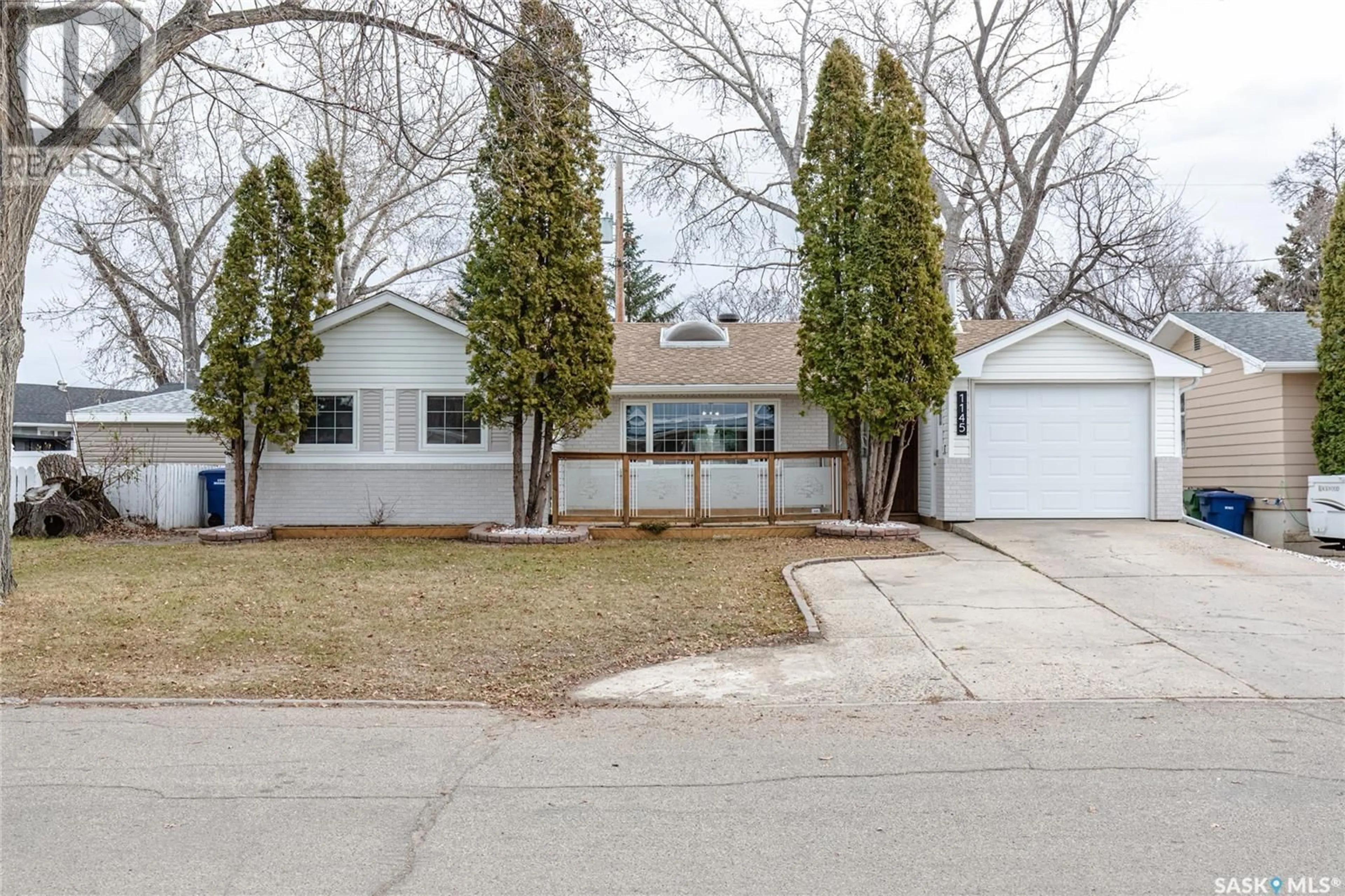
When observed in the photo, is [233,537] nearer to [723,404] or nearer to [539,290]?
[539,290]

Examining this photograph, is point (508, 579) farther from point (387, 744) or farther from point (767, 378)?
point (767, 378)

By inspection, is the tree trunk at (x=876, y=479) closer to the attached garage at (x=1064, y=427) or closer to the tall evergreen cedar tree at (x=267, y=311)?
the attached garage at (x=1064, y=427)

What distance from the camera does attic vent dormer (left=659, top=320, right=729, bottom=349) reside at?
61.5ft

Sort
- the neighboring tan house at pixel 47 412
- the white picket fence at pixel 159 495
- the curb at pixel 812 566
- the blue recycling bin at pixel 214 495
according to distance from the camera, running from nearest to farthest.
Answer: the curb at pixel 812 566, the white picket fence at pixel 159 495, the blue recycling bin at pixel 214 495, the neighboring tan house at pixel 47 412

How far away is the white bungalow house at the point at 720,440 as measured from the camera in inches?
576

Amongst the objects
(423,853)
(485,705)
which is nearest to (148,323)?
(485,705)

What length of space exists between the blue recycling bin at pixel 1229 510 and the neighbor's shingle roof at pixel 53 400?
34166 mm

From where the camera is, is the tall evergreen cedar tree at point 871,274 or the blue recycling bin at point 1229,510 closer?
the tall evergreen cedar tree at point 871,274

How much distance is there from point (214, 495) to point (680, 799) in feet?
55.7

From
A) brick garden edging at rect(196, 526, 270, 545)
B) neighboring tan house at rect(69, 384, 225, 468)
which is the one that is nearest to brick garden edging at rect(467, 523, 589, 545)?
brick garden edging at rect(196, 526, 270, 545)

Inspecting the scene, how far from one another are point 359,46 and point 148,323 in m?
27.7

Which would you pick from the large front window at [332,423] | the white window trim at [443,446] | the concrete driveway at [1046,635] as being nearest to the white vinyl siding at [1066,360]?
the concrete driveway at [1046,635]

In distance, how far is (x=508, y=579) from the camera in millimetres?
10641

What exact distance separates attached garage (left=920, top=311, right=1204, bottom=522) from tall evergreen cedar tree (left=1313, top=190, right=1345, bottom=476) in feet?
7.36
